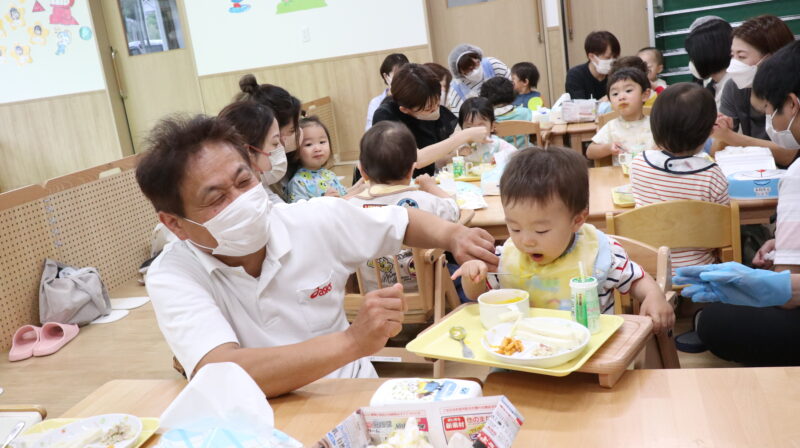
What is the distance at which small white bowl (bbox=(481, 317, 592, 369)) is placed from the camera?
3.89ft

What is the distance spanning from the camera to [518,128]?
460cm

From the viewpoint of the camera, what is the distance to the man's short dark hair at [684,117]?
2.47m

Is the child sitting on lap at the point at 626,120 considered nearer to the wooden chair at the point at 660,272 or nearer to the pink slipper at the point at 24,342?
the wooden chair at the point at 660,272

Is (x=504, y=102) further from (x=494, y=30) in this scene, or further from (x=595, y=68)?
(x=494, y=30)

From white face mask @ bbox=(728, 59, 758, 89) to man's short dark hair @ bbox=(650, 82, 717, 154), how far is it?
1.21m

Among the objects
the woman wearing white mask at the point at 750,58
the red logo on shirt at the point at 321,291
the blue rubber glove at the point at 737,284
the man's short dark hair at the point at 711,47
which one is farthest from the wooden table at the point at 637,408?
the man's short dark hair at the point at 711,47

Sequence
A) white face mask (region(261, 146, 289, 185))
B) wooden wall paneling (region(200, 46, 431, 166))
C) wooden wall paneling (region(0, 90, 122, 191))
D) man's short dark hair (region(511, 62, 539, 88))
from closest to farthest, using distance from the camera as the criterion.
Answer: white face mask (region(261, 146, 289, 185)) → man's short dark hair (region(511, 62, 539, 88)) → wooden wall paneling (region(200, 46, 431, 166)) → wooden wall paneling (region(0, 90, 122, 191))

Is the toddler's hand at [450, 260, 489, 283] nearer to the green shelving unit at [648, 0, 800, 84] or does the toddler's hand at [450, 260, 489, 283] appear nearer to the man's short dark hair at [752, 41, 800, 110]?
the man's short dark hair at [752, 41, 800, 110]

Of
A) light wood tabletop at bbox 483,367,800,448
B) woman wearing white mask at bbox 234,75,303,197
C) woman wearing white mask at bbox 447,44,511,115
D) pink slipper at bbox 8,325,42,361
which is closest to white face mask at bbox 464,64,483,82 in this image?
woman wearing white mask at bbox 447,44,511,115

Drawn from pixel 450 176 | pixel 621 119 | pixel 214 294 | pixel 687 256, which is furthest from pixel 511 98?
pixel 214 294

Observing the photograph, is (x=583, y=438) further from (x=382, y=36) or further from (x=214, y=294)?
(x=382, y=36)

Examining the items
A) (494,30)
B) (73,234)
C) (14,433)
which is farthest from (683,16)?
(14,433)

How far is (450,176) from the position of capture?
370 centimetres

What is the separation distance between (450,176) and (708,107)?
1522mm
